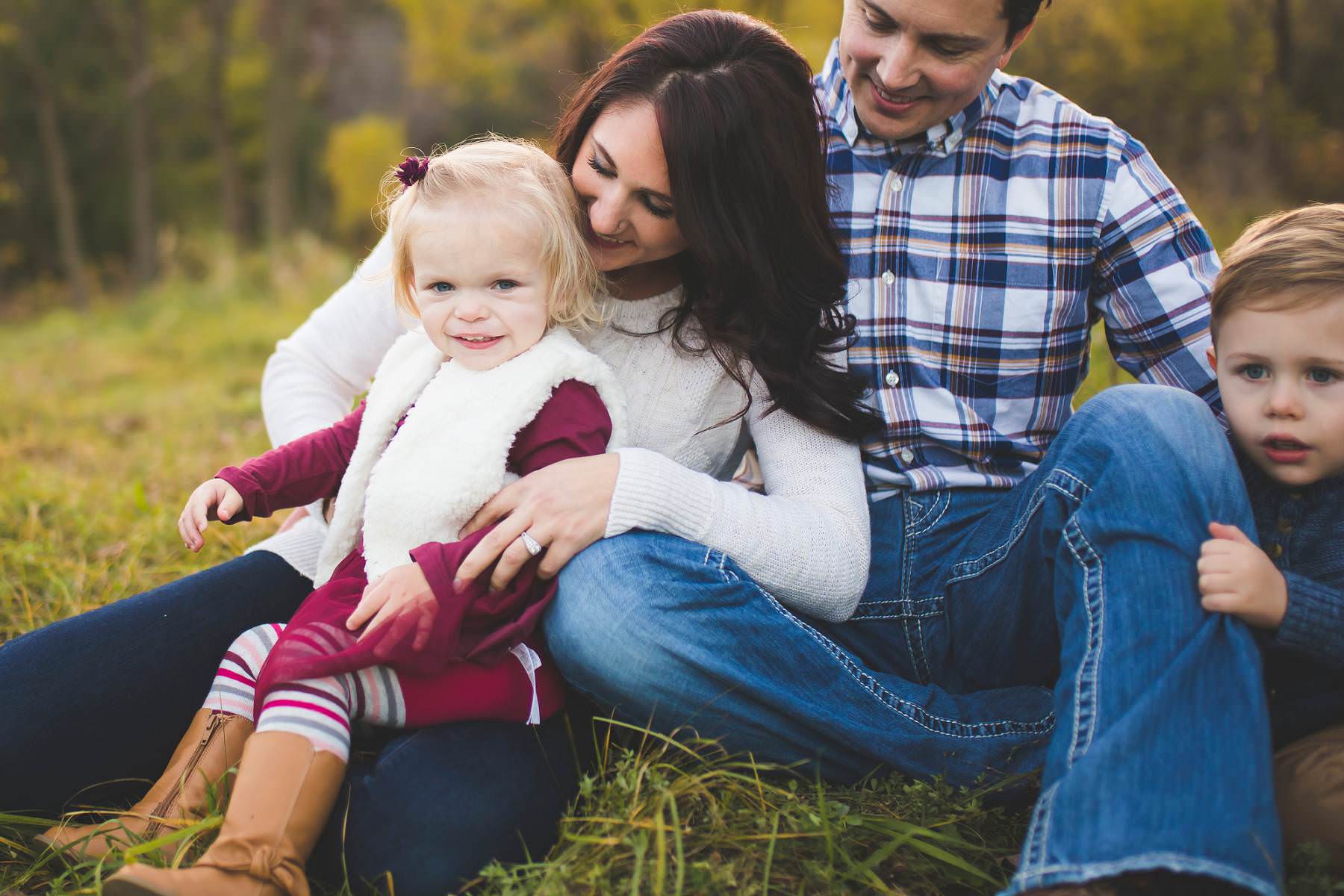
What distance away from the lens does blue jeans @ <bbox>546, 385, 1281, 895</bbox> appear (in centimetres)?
133

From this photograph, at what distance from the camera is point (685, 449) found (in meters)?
2.13

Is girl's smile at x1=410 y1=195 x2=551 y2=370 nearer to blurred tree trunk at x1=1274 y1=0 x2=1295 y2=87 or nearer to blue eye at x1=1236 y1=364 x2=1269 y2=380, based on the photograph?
blue eye at x1=1236 y1=364 x2=1269 y2=380

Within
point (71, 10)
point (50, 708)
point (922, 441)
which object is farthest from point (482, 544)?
point (71, 10)

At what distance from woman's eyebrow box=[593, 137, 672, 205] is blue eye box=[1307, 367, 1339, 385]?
1158mm

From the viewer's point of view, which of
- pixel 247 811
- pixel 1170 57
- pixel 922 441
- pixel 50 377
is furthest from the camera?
pixel 1170 57

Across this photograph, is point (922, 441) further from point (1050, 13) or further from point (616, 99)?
point (1050, 13)

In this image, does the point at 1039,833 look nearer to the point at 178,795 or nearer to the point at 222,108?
the point at 178,795

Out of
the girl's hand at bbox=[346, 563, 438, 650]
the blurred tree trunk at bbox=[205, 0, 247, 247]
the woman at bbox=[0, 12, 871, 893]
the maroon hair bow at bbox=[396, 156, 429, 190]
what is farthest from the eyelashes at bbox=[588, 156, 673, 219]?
the blurred tree trunk at bbox=[205, 0, 247, 247]

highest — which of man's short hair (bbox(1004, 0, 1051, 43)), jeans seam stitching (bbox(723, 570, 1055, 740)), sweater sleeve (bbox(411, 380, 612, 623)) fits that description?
man's short hair (bbox(1004, 0, 1051, 43))

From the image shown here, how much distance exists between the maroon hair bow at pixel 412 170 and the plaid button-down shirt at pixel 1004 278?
35.1 inches

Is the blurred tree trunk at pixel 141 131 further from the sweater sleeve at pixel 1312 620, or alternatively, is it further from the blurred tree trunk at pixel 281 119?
the sweater sleeve at pixel 1312 620

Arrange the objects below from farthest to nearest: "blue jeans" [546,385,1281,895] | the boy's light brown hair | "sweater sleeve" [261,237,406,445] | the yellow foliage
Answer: the yellow foliage → "sweater sleeve" [261,237,406,445] → the boy's light brown hair → "blue jeans" [546,385,1281,895]

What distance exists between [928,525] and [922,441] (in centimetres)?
19

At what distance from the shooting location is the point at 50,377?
6695 mm
